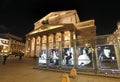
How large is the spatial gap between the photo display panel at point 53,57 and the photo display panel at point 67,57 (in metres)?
0.68

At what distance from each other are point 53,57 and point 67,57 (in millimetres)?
1602

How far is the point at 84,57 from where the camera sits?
29.6 ft

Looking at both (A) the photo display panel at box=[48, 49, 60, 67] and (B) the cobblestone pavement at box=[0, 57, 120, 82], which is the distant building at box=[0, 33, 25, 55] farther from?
(B) the cobblestone pavement at box=[0, 57, 120, 82]

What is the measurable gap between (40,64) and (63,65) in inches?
117

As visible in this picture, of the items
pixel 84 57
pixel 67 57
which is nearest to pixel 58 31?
pixel 67 57

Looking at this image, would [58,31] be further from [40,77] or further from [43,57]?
[40,77]

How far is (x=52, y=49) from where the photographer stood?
435 inches

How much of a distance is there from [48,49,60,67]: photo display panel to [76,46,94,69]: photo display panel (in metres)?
2.14

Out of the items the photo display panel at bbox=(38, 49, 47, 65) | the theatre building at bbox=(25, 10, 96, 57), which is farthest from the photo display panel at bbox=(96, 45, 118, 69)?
the theatre building at bbox=(25, 10, 96, 57)

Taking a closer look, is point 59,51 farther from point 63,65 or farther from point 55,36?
point 55,36

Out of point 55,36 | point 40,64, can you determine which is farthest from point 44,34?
point 40,64

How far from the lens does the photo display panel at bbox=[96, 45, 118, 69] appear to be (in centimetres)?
775

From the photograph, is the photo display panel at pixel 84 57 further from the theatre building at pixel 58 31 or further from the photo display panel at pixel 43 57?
the theatre building at pixel 58 31

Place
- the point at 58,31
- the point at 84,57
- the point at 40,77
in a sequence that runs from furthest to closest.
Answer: the point at 58,31, the point at 84,57, the point at 40,77
